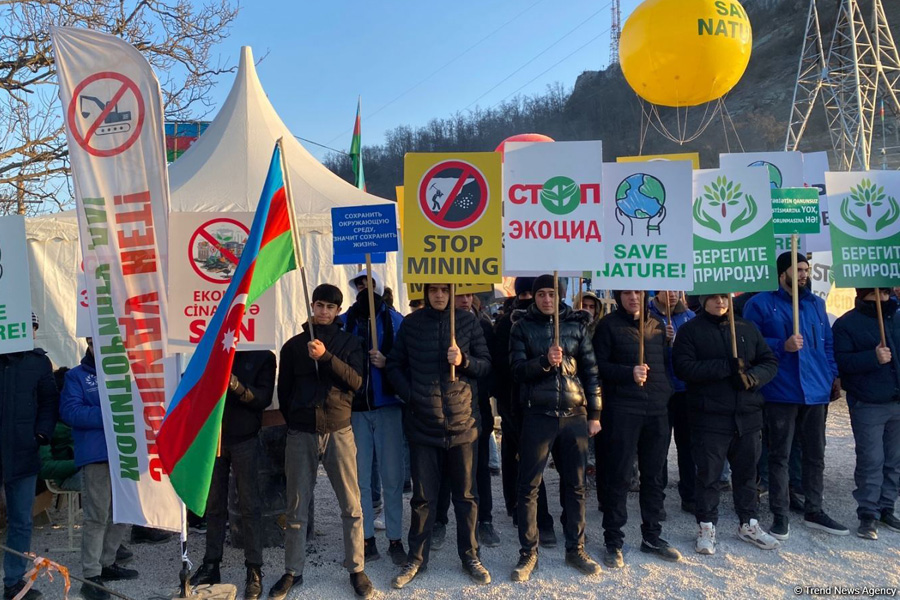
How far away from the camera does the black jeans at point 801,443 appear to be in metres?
5.25

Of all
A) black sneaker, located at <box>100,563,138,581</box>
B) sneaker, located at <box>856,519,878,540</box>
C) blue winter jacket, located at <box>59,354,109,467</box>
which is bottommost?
sneaker, located at <box>856,519,878,540</box>

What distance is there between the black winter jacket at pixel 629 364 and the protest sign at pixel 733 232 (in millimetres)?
542

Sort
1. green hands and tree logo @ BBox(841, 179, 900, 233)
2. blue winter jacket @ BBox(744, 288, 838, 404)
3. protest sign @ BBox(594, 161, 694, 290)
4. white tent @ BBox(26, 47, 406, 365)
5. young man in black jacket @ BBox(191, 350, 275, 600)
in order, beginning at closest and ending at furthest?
young man in black jacket @ BBox(191, 350, 275, 600) < protest sign @ BBox(594, 161, 694, 290) < blue winter jacket @ BBox(744, 288, 838, 404) < green hands and tree logo @ BBox(841, 179, 900, 233) < white tent @ BBox(26, 47, 406, 365)

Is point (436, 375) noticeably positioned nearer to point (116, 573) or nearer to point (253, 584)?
point (253, 584)

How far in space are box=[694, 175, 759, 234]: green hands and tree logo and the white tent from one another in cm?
476

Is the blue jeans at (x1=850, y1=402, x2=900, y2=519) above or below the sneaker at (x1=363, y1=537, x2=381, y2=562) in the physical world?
above

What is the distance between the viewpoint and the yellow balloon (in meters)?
7.54

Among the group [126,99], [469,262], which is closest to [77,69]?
[126,99]

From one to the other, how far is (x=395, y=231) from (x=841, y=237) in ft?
12.2

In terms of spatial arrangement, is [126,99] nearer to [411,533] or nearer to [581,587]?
[411,533]

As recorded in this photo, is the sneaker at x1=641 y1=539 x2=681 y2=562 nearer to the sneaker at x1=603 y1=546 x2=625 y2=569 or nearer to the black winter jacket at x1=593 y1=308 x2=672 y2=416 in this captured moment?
the sneaker at x1=603 y1=546 x2=625 y2=569

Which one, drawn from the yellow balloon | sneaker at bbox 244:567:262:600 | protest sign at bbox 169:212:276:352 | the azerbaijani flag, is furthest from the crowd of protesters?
the yellow balloon

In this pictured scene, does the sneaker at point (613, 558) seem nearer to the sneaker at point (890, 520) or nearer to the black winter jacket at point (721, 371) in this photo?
the black winter jacket at point (721, 371)

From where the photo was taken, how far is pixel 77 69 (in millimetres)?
3793
